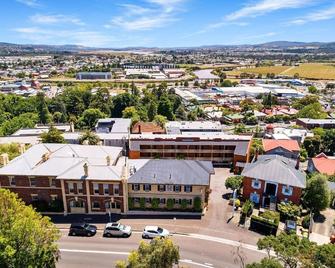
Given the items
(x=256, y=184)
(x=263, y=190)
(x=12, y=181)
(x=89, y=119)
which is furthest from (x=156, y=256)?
(x=89, y=119)

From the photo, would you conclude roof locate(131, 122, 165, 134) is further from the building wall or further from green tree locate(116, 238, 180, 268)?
green tree locate(116, 238, 180, 268)

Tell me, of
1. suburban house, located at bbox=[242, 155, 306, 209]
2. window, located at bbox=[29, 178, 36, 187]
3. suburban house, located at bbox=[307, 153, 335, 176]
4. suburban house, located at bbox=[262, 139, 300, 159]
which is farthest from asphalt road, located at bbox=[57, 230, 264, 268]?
suburban house, located at bbox=[262, 139, 300, 159]

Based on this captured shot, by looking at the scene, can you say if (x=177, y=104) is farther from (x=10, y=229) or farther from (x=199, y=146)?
(x=10, y=229)

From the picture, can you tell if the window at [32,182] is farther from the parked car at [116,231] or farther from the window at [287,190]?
the window at [287,190]

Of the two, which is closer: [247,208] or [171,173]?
[247,208]

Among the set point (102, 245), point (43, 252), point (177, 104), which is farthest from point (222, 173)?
point (177, 104)

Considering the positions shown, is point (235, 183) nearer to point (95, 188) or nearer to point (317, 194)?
point (317, 194)
